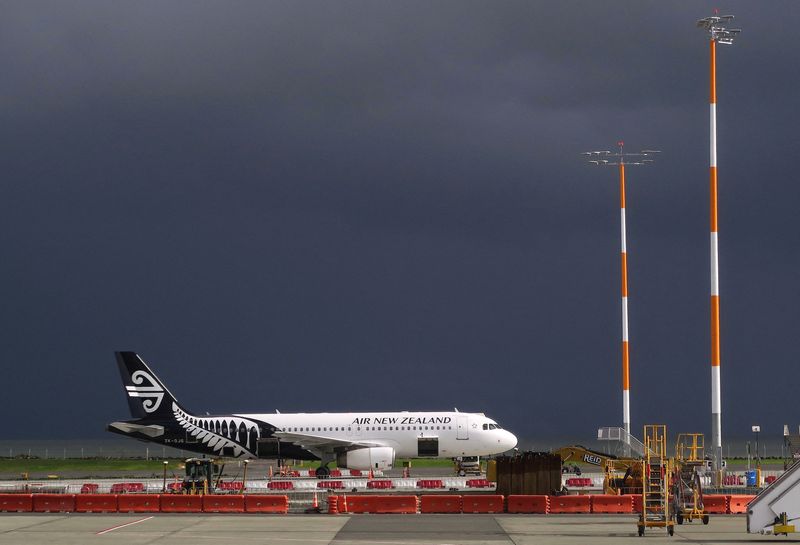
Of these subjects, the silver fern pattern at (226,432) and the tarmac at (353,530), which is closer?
the tarmac at (353,530)

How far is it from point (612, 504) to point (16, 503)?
79.1 ft

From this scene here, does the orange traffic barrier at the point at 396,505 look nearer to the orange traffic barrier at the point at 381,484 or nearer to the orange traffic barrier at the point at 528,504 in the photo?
the orange traffic barrier at the point at 528,504

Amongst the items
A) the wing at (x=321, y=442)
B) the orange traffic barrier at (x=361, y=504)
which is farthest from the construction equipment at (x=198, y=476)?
the wing at (x=321, y=442)

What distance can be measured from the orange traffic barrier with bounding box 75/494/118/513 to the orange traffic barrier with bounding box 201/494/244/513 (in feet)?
12.0

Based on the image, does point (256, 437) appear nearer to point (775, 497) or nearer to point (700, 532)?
point (700, 532)

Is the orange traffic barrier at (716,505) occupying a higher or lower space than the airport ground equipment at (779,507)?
lower

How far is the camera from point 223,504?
43.8 metres

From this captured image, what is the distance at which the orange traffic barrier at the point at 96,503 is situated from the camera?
44.0 meters

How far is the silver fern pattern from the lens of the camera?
6731 centimetres

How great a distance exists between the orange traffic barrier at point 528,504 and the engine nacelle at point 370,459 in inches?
822

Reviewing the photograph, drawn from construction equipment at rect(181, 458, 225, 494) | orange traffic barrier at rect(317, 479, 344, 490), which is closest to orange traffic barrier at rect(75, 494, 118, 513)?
construction equipment at rect(181, 458, 225, 494)

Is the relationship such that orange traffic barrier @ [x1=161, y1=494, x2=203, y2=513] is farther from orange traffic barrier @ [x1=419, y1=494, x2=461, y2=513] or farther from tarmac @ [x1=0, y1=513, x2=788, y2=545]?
orange traffic barrier @ [x1=419, y1=494, x2=461, y2=513]

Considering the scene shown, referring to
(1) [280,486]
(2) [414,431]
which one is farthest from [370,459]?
(1) [280,486]

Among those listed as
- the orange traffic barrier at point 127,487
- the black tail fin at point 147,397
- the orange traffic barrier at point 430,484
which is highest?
the black tail fin at point 147,397
